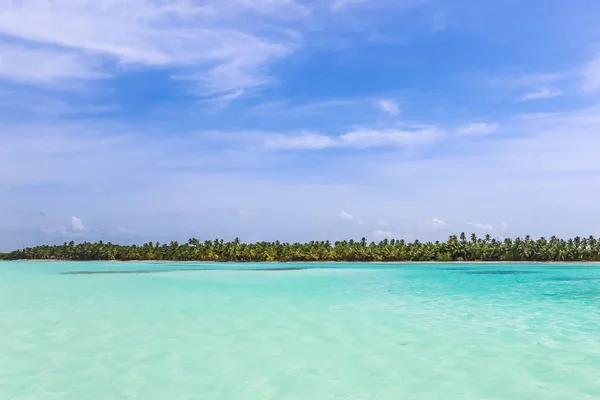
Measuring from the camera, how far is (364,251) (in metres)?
118

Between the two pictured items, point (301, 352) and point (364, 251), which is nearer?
point (301, 352)

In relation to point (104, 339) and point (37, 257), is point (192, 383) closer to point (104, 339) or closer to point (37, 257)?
point (104, 339)

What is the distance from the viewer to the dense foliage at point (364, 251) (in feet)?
366

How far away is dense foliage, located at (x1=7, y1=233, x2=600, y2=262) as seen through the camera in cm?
11150

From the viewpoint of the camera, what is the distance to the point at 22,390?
9.77 meters

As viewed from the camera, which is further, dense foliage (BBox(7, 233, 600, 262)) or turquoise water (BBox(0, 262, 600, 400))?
dense foliage (BBox(7, 233, 600, 262))

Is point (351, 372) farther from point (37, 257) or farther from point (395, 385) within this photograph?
point (37, 257)

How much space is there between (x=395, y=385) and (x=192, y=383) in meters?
3.64

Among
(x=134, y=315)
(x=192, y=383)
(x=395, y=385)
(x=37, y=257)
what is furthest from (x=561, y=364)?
(x=37, y=257)

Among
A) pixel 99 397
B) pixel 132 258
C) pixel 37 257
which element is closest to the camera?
pixel 99 397

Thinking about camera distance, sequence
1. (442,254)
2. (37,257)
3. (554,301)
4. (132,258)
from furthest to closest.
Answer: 1. (37,257)
2. (132,258)
3. (442,254)
4. (554,301)

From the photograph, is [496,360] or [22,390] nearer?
[22,390]

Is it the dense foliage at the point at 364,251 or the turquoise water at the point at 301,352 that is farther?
the dense foliage at the point at 364,251

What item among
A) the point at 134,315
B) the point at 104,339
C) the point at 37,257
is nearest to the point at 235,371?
the point at 104,339
